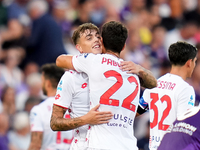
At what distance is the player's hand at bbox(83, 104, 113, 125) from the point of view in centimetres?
432

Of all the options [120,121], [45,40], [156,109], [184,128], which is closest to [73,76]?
[120,121]

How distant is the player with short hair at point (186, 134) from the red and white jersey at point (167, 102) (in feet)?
1.91

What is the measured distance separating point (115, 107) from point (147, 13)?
362 inches

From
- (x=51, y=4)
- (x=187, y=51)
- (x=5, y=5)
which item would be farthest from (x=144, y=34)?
(x=187, y=51)

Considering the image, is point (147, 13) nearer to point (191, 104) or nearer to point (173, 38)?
point (173, 38)

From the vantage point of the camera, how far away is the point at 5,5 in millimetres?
10641

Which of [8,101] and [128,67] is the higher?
[8,101]

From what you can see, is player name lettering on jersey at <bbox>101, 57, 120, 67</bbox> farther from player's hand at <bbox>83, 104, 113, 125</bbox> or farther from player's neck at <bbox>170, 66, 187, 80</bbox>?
player's neck at <bbox>170, 66, 187, 80</bbox>

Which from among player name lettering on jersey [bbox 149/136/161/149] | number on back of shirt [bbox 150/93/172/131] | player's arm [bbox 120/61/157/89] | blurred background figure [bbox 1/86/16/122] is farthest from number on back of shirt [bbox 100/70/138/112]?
blurred background figure [bbox 1/86/16/122]

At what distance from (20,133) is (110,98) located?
4656mm

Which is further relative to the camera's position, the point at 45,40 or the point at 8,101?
the point at 45,40

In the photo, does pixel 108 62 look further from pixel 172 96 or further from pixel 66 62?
pixel 172 96

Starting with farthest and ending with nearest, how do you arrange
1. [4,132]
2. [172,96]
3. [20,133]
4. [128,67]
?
[20,133], [4,132], [172,96], [128,67]

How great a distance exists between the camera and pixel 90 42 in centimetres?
474
